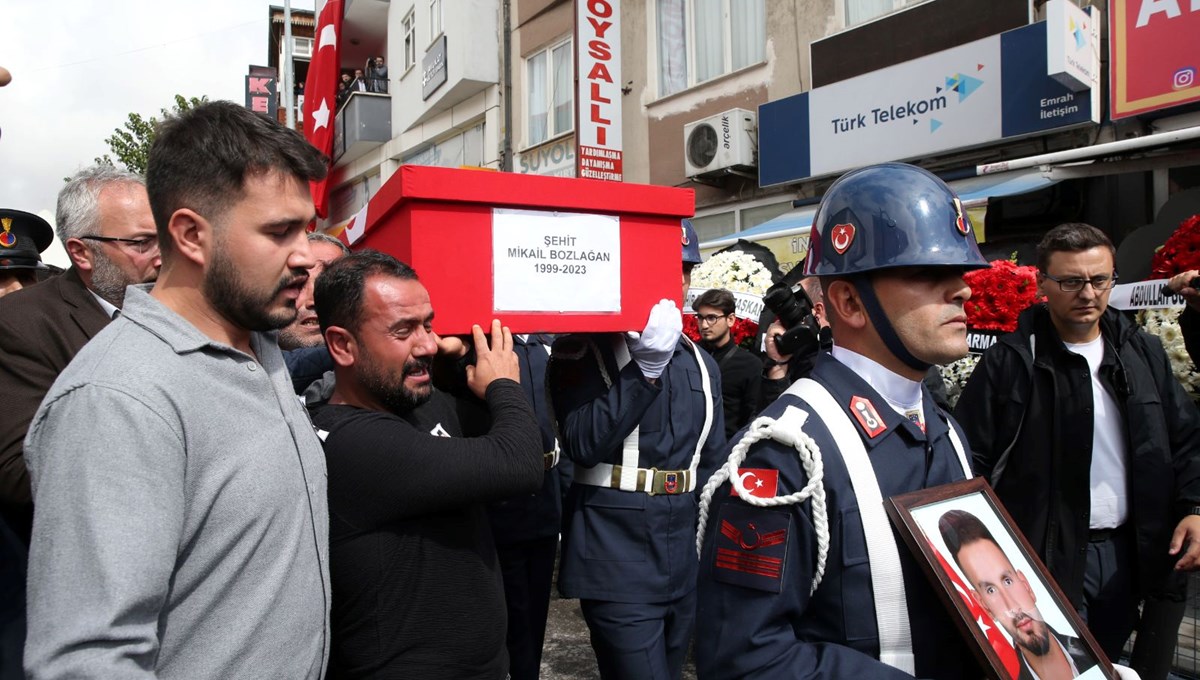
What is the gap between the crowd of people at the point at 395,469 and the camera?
4.21ft

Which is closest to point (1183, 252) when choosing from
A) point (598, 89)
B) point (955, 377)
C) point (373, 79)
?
point (955, 377)

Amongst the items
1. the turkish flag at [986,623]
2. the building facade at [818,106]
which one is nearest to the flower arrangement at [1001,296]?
the turkish flag at [986,623]

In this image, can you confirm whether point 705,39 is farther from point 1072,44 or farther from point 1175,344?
point 1175,344

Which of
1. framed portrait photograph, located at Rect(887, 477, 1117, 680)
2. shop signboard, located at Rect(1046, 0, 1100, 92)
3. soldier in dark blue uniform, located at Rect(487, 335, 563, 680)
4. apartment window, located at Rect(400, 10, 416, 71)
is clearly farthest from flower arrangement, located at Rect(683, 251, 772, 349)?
apartment window, located at Rect(400, 10, 416, 71)

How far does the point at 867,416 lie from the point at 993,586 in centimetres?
38

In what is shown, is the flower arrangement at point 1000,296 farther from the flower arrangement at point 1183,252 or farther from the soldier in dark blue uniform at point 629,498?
the soldier in dark blue uniform at point 629,498

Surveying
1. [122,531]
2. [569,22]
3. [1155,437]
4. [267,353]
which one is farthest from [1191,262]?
[569,22]

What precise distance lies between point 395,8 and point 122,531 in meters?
22.4

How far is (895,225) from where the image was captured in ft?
5.46

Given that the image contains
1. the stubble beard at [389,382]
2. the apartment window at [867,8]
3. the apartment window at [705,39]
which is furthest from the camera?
the apartment window at [705,39]

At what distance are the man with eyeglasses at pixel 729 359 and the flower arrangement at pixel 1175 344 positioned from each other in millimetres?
1996

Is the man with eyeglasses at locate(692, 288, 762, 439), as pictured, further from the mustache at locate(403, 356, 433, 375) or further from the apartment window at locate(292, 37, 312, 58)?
the apartment window at locate(292, 37, 312, 58)

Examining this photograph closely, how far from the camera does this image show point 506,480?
2008 millimetres

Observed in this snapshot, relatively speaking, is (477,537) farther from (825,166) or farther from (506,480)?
(825,166)
